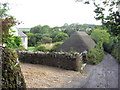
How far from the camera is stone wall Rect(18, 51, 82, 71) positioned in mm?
7507

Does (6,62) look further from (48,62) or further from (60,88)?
(48,62)

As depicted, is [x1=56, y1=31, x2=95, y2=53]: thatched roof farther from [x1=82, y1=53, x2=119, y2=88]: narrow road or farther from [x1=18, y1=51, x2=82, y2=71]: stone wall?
[x1=18, y1=51, x2=82, y2=71]: stone wall

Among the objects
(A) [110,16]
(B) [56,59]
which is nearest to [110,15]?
(A) [110,16]

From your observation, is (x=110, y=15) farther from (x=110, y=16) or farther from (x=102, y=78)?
(x=102, y=78)

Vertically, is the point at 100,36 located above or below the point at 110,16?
below

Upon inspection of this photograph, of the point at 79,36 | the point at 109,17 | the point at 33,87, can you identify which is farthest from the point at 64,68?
the point at 79,36

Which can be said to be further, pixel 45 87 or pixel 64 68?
pixel 64 68

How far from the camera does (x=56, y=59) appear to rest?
778 cm

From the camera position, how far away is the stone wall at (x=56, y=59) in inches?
296

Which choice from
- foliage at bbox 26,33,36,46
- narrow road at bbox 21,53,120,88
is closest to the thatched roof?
narrow road at bbox 21,53,120,88

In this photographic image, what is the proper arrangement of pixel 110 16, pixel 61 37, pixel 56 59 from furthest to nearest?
pixel 61 37 → pixel 56 59 → pixel 110 16

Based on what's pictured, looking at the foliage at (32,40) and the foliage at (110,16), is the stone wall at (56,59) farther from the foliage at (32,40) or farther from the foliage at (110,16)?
the foliage at (32,40)

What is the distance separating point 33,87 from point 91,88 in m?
2.04

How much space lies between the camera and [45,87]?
4457mm
